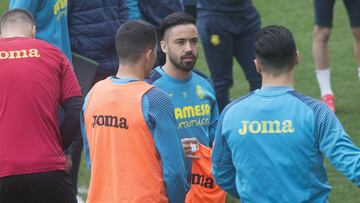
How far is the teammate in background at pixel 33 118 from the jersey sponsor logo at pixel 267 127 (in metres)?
1.50

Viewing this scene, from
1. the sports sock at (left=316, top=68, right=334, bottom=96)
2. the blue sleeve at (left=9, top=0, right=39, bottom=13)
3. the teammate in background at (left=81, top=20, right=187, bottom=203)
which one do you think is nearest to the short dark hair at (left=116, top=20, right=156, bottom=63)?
the teammate in background at (left=81, top=20, right=187, bottom=203)

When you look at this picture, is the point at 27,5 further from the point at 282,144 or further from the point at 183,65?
the point at 282,144

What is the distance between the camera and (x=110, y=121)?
5449mm

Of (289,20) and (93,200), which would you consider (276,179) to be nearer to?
(93,200)

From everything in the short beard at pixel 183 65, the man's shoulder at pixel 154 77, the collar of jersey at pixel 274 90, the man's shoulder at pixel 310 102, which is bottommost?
the man's shoulder at pixel 154 77

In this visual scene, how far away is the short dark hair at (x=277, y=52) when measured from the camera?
16.5 ft

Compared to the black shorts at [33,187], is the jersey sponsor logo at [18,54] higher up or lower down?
higher up

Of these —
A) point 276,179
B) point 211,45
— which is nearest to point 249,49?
point 211,45

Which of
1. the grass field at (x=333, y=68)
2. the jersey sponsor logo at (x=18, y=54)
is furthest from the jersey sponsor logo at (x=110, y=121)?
the grass field at (x=333, y=68)

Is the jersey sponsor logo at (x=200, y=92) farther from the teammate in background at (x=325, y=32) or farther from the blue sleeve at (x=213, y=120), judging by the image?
the teammate in background at (x=325, y=32)

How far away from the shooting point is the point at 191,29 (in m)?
6.54

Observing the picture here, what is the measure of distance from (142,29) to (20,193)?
130cm

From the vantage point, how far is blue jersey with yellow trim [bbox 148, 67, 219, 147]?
6.41 metres

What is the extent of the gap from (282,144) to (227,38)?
4340mm
